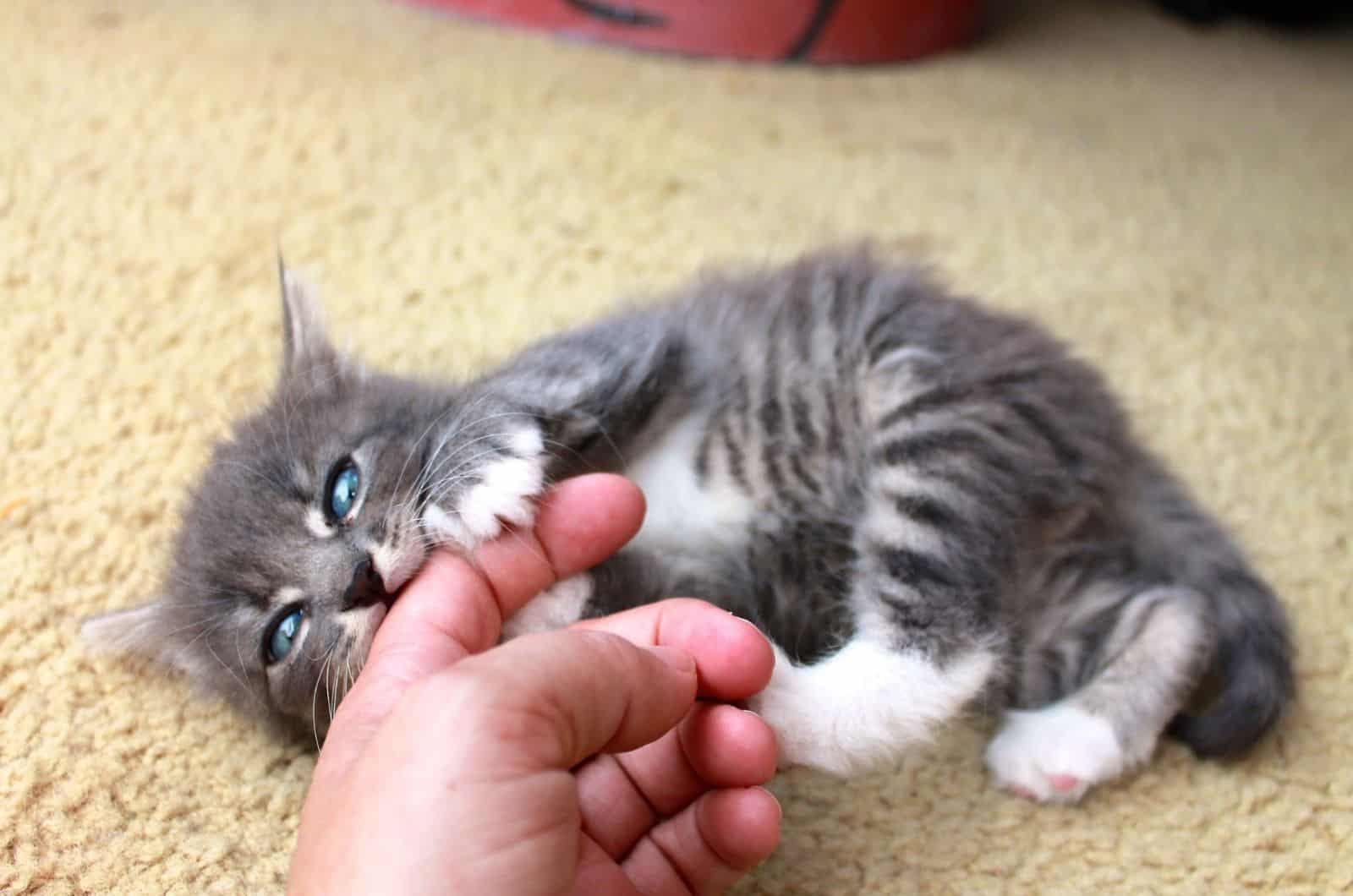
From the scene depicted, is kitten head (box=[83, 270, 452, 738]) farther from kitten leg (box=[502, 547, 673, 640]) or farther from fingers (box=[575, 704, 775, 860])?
fingers (box=[575, 704, 775, 860])

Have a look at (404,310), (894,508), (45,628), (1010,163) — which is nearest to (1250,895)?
(894,508)

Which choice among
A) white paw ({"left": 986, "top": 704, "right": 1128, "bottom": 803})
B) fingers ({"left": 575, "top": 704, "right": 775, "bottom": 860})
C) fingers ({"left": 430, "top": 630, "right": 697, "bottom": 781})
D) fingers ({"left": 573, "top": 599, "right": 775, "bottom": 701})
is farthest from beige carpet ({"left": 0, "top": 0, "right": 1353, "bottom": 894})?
fingers ({"left": 430, "top": 630, "right": 697, "bottom": 781})

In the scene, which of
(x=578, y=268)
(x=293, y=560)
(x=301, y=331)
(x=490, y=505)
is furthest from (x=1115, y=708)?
(x=578, y=268)

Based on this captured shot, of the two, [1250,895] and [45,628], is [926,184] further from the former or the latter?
[45,628]

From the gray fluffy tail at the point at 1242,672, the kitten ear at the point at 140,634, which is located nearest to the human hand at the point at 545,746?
the kitten ear at the point at 140,634

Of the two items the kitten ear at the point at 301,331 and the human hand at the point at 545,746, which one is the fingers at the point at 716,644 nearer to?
the human hand at the point at 545,746

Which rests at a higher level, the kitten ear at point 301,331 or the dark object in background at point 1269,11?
the dark object in background at point 1269,11
